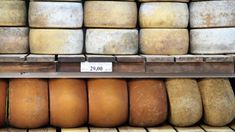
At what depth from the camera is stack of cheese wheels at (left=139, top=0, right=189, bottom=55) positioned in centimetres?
193

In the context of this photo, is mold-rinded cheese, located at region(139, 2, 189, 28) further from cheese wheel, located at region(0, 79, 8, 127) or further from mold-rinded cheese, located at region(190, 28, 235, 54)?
cheese wheel, located at region(0, 79, 8, 127)

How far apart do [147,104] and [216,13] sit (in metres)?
0.60

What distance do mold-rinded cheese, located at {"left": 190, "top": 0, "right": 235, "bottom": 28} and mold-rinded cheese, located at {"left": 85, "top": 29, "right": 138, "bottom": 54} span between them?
0.40 meters

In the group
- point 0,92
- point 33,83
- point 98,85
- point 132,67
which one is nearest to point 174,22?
point 132,67

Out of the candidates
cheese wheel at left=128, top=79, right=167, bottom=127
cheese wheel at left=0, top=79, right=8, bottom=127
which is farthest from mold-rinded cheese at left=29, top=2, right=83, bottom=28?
cheese wheel at left=128, top=79, right=167, bottom=127

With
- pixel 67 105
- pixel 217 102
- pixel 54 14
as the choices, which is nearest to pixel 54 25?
pixel 54 14

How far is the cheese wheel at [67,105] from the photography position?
1.87 meters

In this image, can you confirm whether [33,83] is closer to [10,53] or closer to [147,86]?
[10,53]

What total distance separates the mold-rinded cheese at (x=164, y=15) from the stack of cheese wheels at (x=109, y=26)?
0.09 meters

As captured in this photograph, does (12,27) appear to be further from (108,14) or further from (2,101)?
(108,14)

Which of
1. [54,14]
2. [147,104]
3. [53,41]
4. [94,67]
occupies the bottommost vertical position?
[147,104]

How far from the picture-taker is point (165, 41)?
1.93 metres

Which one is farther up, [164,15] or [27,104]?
[164,15]

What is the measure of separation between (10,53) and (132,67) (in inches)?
25.4
